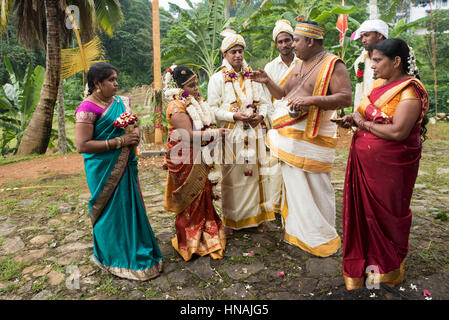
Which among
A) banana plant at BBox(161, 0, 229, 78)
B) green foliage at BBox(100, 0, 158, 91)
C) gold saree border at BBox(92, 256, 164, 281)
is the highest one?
green foliage at BBox(100, 0, 158, 91)

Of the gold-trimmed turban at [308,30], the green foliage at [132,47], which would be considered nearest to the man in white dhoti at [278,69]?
the gold-trimmed turban at [308,30]

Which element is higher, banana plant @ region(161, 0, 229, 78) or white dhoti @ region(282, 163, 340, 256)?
banana plant @ region(161, 0, 229, 78)

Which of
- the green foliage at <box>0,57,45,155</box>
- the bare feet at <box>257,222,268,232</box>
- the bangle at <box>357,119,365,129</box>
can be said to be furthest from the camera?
the green foliage at <box>0,57,45,155</box>

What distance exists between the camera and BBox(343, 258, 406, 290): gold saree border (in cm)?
274

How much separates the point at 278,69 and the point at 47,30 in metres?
7.95

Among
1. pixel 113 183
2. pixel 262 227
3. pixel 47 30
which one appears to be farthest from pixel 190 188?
pixel 47 30

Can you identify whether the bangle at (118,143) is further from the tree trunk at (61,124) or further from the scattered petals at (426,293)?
the tree trunk at (61,124)

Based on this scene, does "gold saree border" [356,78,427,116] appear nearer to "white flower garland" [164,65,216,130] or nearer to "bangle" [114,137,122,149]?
"white flower garland" [164,65,216,130]

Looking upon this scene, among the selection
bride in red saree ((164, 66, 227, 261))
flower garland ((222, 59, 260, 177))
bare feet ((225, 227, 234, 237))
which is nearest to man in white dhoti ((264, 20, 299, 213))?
flower garland ((222, 59, 260, 177))

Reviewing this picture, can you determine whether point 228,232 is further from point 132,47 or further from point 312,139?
point 132,47

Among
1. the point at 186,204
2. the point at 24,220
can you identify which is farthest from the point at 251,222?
the point at 24,220

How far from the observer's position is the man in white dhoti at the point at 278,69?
4.14 m

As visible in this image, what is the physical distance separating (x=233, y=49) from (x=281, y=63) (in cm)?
88

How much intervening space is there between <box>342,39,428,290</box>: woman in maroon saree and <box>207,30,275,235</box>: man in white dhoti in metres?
1.36
